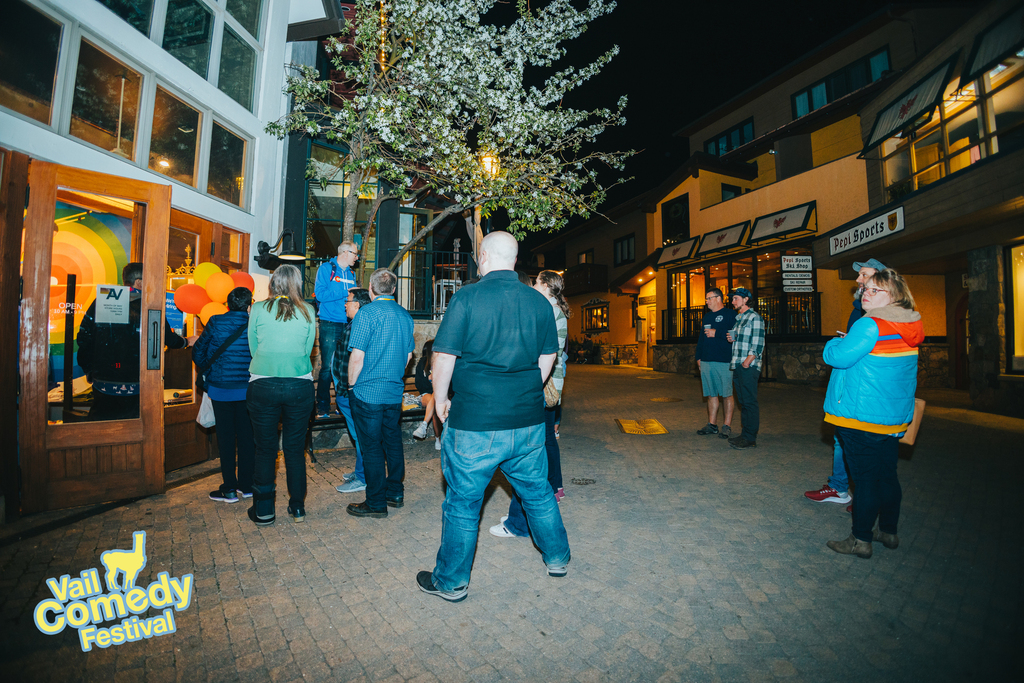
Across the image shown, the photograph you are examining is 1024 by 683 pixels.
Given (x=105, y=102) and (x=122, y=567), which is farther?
(x=105, y=102)

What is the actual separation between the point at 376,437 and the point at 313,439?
2.99 m

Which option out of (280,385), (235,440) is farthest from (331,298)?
(280,385)

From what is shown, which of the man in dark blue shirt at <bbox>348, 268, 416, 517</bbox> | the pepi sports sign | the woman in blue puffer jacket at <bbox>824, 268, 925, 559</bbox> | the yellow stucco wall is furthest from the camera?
the yellow stucco wall

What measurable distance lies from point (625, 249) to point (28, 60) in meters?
26.1

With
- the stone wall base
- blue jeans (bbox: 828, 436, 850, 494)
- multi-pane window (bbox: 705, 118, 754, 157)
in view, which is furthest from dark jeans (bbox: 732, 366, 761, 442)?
multi-pane window (bbox: 705, 118, 754, 157)

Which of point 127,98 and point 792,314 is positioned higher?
point 127,98

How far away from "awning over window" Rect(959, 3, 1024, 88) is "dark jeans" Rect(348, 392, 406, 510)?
10.7 m

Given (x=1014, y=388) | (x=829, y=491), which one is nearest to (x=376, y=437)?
(x=829, y=491)

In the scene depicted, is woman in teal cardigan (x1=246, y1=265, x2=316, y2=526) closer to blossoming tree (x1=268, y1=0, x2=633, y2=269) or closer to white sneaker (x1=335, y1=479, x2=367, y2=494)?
white sneaker (x1=335, y1=479, x2=367, y2=494)

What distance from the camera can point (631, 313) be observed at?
86.3 ft

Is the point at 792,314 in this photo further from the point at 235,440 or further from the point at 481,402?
the point at 235,440

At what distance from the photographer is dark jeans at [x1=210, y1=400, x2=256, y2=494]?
421 cm

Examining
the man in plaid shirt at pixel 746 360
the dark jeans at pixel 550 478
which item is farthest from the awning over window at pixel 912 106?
the dark jeans at pixel 550 478

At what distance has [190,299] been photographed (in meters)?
4.94
